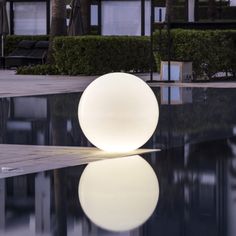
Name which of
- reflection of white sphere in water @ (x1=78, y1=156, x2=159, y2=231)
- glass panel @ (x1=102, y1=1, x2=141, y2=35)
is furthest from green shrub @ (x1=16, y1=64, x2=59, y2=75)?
reflection of white sphere in water @ (x1=78, y1=156, x2=159, y2=231)

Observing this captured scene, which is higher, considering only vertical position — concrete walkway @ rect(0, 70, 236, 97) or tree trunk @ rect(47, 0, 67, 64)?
tree trunk @ rect(47, 0, 67, 64)

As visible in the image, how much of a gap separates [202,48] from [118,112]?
16158 mm

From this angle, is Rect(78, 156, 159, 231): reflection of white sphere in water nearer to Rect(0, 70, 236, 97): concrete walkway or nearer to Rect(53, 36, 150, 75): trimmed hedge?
Rect(0, 70, 236, 97): concrete walkway

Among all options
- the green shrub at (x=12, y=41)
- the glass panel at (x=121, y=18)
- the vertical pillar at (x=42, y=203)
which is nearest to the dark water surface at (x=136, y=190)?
the vertical pillar at (x=42, y=203)

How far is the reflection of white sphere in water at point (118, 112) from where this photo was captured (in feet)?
33.6

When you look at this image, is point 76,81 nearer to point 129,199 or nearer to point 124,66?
point 124,66

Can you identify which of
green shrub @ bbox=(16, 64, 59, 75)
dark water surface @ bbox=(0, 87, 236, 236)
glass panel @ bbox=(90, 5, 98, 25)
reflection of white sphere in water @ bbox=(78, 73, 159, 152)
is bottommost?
green shrub @ bbox=(16, 64, 59, 75)

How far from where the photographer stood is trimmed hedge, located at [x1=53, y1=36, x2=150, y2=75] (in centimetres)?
2873

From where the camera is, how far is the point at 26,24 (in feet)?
135

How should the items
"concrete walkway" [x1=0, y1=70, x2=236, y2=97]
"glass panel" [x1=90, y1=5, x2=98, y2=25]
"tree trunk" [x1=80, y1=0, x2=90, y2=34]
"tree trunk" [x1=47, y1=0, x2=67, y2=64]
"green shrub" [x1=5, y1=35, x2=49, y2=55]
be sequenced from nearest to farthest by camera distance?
"concrete walkway" [x1=0, y1=70, x2=236, y2=97], "tree trunk" [x1=47, y1=0, x2=67, y2=64], "tree trunk" [x1=80, y1=0, x2=90, y2=34], "green shrub" [x1=5, y1=35, x2=49, y2=55], "glass panel" [x1=90, y1=5, x2=98, y2=25]

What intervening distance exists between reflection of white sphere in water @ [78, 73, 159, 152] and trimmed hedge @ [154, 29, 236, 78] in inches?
619

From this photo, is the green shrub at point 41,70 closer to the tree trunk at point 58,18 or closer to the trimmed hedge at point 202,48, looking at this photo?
the tree trunk at point 58,18

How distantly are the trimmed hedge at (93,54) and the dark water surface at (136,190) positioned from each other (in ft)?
47.4

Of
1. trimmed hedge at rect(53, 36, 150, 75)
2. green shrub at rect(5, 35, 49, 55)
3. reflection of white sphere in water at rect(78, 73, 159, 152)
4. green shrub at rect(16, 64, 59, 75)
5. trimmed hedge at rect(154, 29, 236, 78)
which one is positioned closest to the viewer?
reflection of white sphere in water at rect(78, 73, 159, 152)
